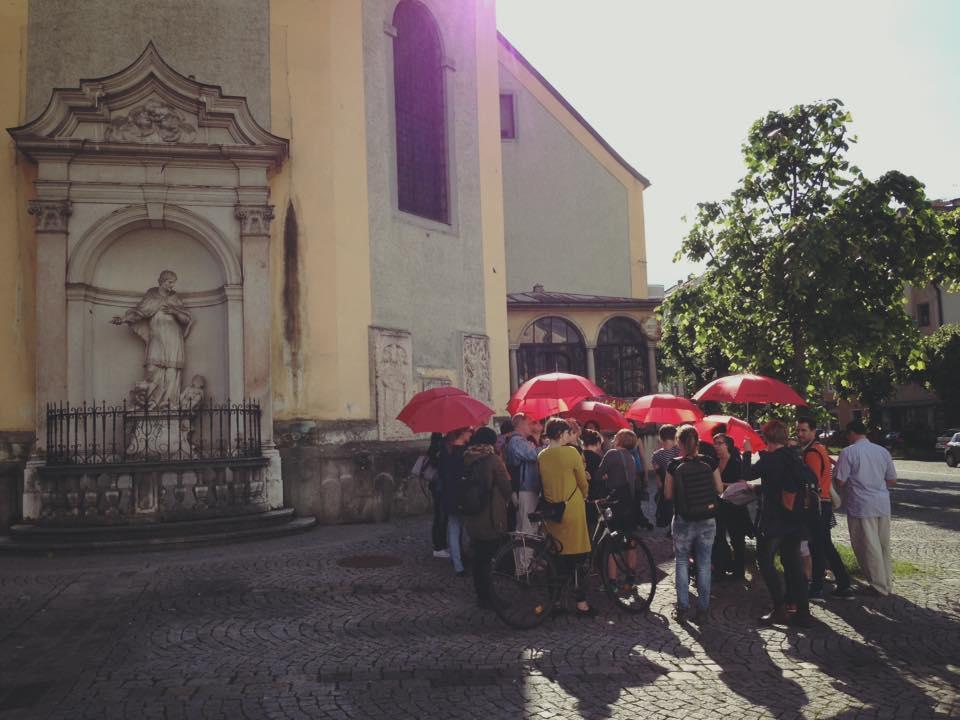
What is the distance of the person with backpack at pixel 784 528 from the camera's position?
287 inches

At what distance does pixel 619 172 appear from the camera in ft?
112

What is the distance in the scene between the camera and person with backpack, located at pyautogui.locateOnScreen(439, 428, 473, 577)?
9672 millimetres

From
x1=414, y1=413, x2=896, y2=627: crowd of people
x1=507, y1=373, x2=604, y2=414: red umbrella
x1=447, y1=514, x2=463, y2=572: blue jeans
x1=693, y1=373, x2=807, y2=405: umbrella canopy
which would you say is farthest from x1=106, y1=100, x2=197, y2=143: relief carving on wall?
x1=693, y1=373, x2=807, y2=405: umbrella canopy

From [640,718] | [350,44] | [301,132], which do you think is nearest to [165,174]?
[301,132]

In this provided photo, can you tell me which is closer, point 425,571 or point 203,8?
point 425,571

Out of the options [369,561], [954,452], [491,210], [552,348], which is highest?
[491,210]

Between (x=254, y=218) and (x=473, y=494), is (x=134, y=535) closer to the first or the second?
(x=254, y=218)

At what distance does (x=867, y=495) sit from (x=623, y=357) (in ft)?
72.0

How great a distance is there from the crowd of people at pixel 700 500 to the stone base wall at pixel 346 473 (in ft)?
12.3

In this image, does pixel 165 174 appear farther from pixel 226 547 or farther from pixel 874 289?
pixel 874 289

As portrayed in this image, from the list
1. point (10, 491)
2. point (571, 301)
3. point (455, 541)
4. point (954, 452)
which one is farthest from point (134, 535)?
point (954, 452)

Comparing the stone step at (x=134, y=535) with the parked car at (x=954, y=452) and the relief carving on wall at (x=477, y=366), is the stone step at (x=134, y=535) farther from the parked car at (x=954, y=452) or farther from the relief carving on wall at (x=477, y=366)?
the parked car at (x=954, y=452)

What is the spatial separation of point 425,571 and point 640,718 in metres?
4.97

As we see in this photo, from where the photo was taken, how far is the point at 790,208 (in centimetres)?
1839
